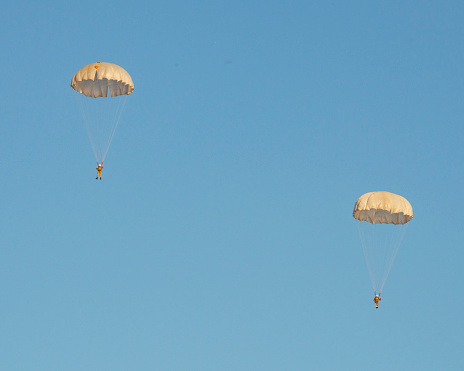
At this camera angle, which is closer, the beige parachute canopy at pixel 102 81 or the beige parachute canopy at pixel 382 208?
the beige parachute canopy at pixel 102 81

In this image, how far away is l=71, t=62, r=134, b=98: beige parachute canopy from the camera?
6925cm

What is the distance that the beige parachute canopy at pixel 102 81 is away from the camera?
227 feet

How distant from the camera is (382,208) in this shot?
70.7 m

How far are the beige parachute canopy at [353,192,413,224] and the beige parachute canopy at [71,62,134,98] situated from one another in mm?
18736

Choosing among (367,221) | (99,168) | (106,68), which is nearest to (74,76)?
(106,68)

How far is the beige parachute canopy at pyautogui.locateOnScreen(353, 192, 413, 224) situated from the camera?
2803 inches

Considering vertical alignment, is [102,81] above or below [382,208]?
above

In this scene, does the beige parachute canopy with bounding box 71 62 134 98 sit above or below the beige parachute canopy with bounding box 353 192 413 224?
above

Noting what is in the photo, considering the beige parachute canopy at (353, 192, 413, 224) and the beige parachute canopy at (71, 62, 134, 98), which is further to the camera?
the beige parachute canopy at (353, 192, 413, 224)

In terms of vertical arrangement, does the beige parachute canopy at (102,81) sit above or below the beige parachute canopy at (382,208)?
above

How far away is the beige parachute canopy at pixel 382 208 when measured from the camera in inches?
2803

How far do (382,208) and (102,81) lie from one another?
21.8m

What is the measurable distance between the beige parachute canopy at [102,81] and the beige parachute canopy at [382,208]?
738 inches

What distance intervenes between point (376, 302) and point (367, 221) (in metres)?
6.38
